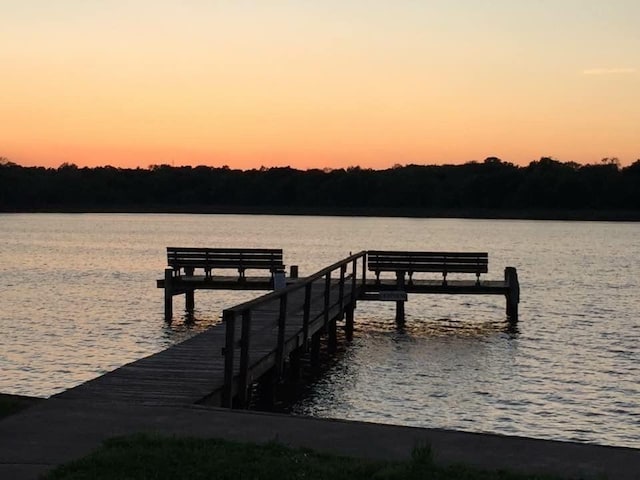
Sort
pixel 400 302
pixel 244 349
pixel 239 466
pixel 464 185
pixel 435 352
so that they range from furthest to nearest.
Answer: pixel 464 185, pixel 400 302, pixel 435 352, pixel 244 349, pixel 239 466

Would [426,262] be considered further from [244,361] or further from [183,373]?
[183,373]

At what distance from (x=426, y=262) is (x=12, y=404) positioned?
19.1 m

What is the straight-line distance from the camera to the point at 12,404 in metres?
10.4

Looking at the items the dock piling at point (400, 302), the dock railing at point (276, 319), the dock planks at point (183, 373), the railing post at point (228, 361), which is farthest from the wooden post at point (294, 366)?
the dock piling at point (400, 302)

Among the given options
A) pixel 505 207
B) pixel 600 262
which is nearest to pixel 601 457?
pixel 600 262

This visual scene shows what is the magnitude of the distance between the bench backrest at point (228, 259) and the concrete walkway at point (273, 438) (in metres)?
18.0

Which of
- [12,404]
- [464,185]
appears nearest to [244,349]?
[12,404]

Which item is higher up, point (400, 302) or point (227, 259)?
point (227, 259)

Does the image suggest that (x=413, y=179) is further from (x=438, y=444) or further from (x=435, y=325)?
(x=438, y=444)

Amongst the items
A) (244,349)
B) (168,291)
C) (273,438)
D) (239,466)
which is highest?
(244,349)

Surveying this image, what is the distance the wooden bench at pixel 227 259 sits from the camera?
2856 cm

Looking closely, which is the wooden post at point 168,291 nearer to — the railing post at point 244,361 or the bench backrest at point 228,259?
the bench backrest at point 228,259

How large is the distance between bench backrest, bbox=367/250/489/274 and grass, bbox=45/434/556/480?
65.3 ft

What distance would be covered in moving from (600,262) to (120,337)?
173 feet
